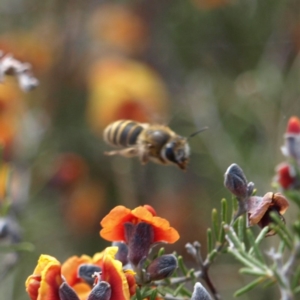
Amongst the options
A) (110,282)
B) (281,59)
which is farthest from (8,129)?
(110,282)

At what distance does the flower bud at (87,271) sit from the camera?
32.4 inches

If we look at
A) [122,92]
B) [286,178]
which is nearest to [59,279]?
[286,178]

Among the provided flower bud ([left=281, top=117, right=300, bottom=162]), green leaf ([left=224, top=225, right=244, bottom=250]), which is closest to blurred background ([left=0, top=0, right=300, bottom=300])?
flower bud ([left=281, top=117, right=300, bottom=162])

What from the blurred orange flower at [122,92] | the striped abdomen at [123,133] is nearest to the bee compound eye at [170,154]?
the striped abdomen at [123,133]

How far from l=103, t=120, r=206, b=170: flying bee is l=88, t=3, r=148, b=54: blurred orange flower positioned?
5.02 ft

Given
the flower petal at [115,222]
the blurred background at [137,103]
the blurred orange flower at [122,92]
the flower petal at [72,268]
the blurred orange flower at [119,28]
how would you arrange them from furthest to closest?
the blurred orange flower at [119,28]
the blurred orange flower at [122,92]
the blurred background at [137,103]
the flower petal at [72,268]
the flower petal at [115,222]

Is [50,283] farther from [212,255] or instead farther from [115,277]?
[212,255]

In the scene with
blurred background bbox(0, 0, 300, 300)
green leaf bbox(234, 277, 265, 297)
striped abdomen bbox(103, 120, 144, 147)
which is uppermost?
blurred background bbox(0, 0, 300, 300)

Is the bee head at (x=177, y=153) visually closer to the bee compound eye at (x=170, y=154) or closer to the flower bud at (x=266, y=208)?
the bee compound eye at (x=170, y=154)

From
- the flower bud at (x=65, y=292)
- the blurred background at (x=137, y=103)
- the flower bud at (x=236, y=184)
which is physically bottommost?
the flower bud at (x=65, y=292)

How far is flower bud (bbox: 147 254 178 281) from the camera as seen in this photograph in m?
0.79

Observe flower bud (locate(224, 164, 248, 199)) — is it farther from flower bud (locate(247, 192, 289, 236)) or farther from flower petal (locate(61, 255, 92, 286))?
flower petal (locate(61, 255, 92, 286))

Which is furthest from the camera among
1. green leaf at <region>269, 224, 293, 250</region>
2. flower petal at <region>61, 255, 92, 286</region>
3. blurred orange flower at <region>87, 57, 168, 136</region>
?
blurred orange flower at <region>87, 57, 168, 136</region>

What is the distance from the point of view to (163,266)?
2.60 ft
